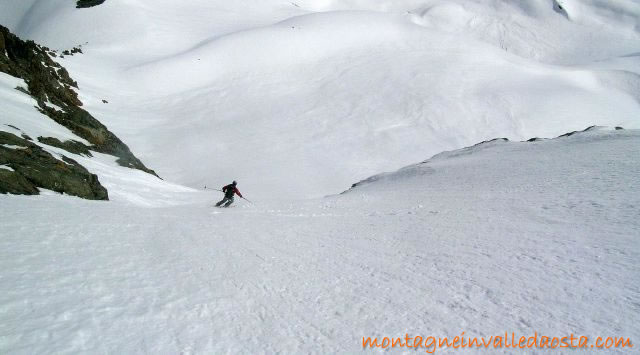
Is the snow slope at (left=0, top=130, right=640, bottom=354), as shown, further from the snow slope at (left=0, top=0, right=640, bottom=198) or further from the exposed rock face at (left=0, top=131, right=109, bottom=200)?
the snow slope at (left=0, top=0, right=640, bottom=198)

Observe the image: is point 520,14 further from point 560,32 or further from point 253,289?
point 253,289

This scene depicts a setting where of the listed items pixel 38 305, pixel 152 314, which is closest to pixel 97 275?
pixel 38 305

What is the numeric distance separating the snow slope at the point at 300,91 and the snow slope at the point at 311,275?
569 inches

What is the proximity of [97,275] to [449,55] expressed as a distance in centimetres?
4892

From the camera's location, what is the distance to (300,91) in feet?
134

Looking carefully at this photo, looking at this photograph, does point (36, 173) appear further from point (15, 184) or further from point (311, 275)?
point (311, 275)

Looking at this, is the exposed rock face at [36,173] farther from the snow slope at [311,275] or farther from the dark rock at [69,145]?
the dark rock at [69,145]

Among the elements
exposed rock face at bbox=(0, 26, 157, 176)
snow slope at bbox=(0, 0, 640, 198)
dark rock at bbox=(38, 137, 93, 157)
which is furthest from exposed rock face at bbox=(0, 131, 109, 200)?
snow slope at bbox=(0, 0, 640, 198)

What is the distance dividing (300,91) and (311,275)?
35931mm

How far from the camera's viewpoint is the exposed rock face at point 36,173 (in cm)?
935

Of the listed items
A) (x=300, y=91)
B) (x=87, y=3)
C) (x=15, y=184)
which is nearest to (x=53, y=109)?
(x=15, y=184)

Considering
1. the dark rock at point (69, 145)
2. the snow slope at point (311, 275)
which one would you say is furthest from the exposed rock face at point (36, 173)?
the dark rock at point (69, 145)

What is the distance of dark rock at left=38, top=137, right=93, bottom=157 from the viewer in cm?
1443

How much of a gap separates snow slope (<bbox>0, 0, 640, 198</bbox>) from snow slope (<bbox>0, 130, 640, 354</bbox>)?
1445 centimetres
